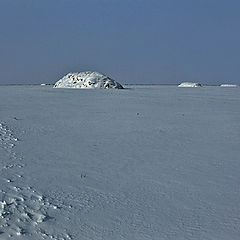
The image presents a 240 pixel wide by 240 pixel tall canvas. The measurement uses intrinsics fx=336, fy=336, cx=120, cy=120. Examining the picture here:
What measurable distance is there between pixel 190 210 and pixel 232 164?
2.20 meters

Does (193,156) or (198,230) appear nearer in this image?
(198,230)

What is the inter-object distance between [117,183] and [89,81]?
84.0 ft

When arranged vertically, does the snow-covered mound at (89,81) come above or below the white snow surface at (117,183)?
above

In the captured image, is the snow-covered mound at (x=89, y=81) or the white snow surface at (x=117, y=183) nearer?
the white snow surface at (x=117, y=183)

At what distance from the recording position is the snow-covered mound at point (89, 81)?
29609 mm

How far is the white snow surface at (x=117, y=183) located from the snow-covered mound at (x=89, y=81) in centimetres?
2139

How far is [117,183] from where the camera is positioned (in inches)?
184

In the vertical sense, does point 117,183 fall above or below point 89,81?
below

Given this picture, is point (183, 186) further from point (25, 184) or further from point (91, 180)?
point (25, 184)

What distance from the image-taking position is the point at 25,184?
14.5 feet

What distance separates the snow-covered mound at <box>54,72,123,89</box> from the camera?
29609 millimetres

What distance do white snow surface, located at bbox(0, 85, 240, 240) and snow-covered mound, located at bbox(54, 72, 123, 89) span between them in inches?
842

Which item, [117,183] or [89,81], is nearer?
[117,183]

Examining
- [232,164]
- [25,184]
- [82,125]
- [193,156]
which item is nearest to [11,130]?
[82,125]
